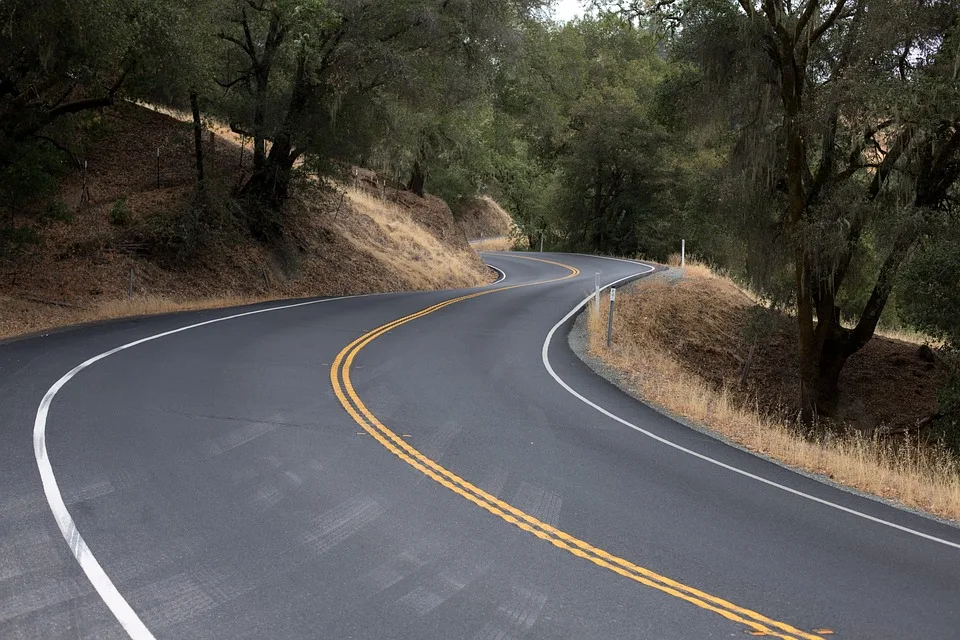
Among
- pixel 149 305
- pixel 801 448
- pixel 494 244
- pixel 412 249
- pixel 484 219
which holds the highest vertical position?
pixel 801 448

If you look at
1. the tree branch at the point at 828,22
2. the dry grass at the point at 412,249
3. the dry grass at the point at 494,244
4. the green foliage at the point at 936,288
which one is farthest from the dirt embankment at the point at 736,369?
the dry grass at the point at 494,244

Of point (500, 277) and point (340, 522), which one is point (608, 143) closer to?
point (500, 277)

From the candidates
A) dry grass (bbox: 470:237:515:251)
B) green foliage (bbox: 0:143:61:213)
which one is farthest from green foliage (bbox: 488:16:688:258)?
green foliage (bbox: 0:143:61:213)

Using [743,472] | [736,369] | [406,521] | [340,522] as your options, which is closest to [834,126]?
[736,369]

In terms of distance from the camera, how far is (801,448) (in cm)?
1095

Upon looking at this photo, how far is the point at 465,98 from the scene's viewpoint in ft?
77.6

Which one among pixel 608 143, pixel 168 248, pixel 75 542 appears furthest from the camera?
pixel 608 143

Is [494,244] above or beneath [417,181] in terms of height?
beneath

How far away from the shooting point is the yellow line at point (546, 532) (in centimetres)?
561

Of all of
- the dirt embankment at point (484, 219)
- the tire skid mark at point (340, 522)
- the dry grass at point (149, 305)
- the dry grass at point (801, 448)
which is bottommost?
the dirt embankment at point (484, 219)

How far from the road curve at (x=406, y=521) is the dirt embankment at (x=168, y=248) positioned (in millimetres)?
8520

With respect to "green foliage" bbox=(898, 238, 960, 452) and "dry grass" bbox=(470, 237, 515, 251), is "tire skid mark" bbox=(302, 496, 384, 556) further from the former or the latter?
"dry grass" bbox=(470, 237, 515, 251)

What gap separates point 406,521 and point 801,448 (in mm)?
6239

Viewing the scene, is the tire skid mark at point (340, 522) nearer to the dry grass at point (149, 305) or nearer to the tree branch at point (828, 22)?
the dry grass at point (149, 305)
